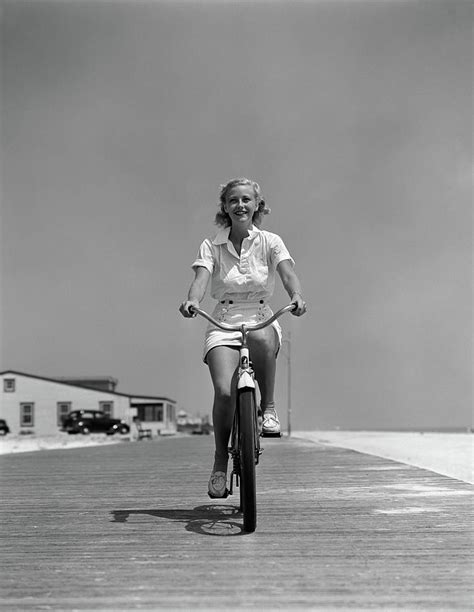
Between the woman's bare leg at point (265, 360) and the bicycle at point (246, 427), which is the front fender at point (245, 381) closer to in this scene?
the bicycle at point (246, 427)

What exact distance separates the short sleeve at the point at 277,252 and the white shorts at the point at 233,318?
0.99 feet

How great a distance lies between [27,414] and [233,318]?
56.4 meters

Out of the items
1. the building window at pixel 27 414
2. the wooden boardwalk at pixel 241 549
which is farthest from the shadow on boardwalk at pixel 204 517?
the building window at pixel 27 414

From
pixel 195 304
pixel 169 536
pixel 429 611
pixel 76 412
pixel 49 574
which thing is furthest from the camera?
pixel 76 412

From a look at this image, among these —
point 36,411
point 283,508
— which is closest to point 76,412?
point 36,411

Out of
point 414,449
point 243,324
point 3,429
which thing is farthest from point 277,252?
point 3,429

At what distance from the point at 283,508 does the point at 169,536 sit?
4.32ft

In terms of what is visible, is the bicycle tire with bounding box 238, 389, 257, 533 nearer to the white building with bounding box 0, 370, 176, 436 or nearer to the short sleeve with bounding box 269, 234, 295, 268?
the short sleeve with bounding box 269, 234, 295, 268

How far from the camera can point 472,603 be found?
8.99 feet

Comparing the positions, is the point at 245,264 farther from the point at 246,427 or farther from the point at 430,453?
the point at 430,453

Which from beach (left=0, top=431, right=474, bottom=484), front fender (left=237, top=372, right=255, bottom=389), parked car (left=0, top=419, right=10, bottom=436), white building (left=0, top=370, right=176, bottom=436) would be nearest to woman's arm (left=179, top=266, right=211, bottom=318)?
front fender (left=237, top=372, right=255, bottom=389)

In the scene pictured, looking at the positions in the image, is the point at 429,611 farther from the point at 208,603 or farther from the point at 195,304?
the point at 195,304

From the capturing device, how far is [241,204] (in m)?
5.00

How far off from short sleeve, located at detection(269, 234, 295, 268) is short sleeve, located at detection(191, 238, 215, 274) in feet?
1.26
